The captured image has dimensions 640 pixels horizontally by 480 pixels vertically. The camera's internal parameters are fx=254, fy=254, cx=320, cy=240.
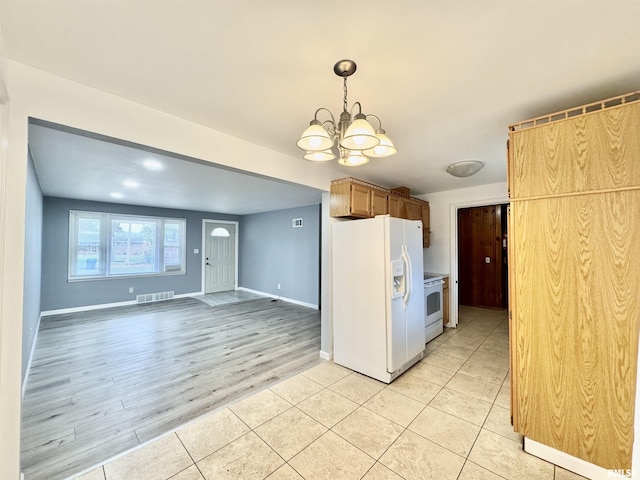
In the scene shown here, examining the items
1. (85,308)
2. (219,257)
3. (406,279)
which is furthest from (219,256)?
(406,279)

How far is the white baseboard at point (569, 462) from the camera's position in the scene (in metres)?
1.53

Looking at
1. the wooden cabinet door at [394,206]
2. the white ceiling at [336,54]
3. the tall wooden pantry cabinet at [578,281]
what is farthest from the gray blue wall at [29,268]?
the wooden cabinet door at [394,206]

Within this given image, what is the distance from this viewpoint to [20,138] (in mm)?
1414

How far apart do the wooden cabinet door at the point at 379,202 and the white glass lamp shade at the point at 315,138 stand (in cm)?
199

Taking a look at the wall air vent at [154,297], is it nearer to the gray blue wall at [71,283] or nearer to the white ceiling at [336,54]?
the gray blue wall at [71,283]

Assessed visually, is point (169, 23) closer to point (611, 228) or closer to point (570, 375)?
point (611, 228)

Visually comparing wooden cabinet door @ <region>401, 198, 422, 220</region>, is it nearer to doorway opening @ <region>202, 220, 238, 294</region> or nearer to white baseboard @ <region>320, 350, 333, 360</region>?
white baseboard @ <region>320, 350, 333, 360</region>

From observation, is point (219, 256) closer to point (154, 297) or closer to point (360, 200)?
point (154, 297)

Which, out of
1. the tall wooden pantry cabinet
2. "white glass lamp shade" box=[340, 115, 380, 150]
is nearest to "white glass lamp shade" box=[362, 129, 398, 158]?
"white glass lamp shade" box=[340, 115, 380, 150]

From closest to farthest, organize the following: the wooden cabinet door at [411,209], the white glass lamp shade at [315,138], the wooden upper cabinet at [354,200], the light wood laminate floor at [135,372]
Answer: the white glass lamp shade at [315,138] → the light wood laminate floor at [135,372] → the wooden upper cabinet at [354,200] → the wooden cabinet door at [411,209]

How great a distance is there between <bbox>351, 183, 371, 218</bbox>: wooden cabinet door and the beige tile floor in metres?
1.93

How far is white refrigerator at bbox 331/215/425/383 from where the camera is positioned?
2.73m

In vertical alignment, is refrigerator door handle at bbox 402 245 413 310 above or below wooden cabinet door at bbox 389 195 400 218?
below

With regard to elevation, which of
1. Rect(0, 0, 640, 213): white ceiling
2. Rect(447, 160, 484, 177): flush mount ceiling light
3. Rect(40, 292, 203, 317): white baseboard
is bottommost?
Rect(40, 292, 203, 317): white baseboard
